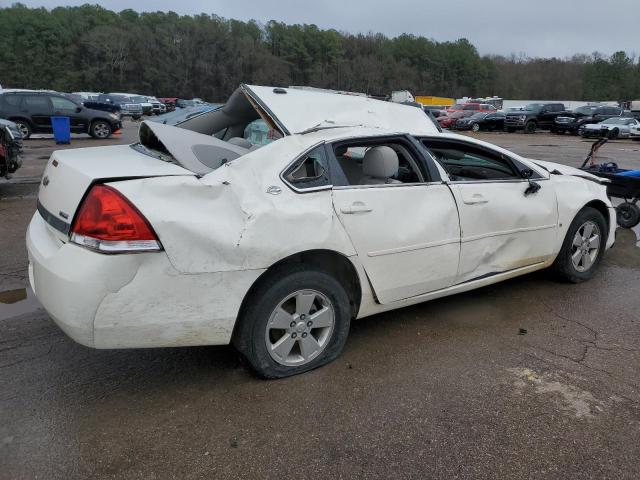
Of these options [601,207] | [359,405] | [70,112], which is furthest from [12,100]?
[359,405]

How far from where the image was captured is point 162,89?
296 feet

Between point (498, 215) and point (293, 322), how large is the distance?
70.9 inches

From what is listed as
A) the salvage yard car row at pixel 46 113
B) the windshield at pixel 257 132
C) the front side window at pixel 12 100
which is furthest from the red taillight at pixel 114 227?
the front side window at pixel 12 100

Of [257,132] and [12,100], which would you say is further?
[12,100]

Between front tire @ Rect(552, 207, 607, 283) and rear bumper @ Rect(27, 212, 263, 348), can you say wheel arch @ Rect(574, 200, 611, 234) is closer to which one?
front tire @ Rect(552, 207, 607, 283)

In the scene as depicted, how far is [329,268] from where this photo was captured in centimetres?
319

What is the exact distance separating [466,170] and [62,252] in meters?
3.29

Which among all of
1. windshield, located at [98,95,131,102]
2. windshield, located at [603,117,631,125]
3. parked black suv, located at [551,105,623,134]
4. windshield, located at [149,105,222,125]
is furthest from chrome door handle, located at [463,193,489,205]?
windshield, located at [98,95,131,102]

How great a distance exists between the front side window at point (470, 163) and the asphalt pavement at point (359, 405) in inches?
43.9

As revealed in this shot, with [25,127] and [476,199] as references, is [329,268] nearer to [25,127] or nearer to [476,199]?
[476,199]

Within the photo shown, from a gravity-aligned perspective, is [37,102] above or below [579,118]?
above

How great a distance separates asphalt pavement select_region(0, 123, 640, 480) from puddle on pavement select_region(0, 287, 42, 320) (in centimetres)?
3

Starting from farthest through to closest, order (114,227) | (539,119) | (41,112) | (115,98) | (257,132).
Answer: (115,98) → (539,119) → (41,112) → (257,132) → (114,227)

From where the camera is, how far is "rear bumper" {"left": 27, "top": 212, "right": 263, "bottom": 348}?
2455 millimetres
